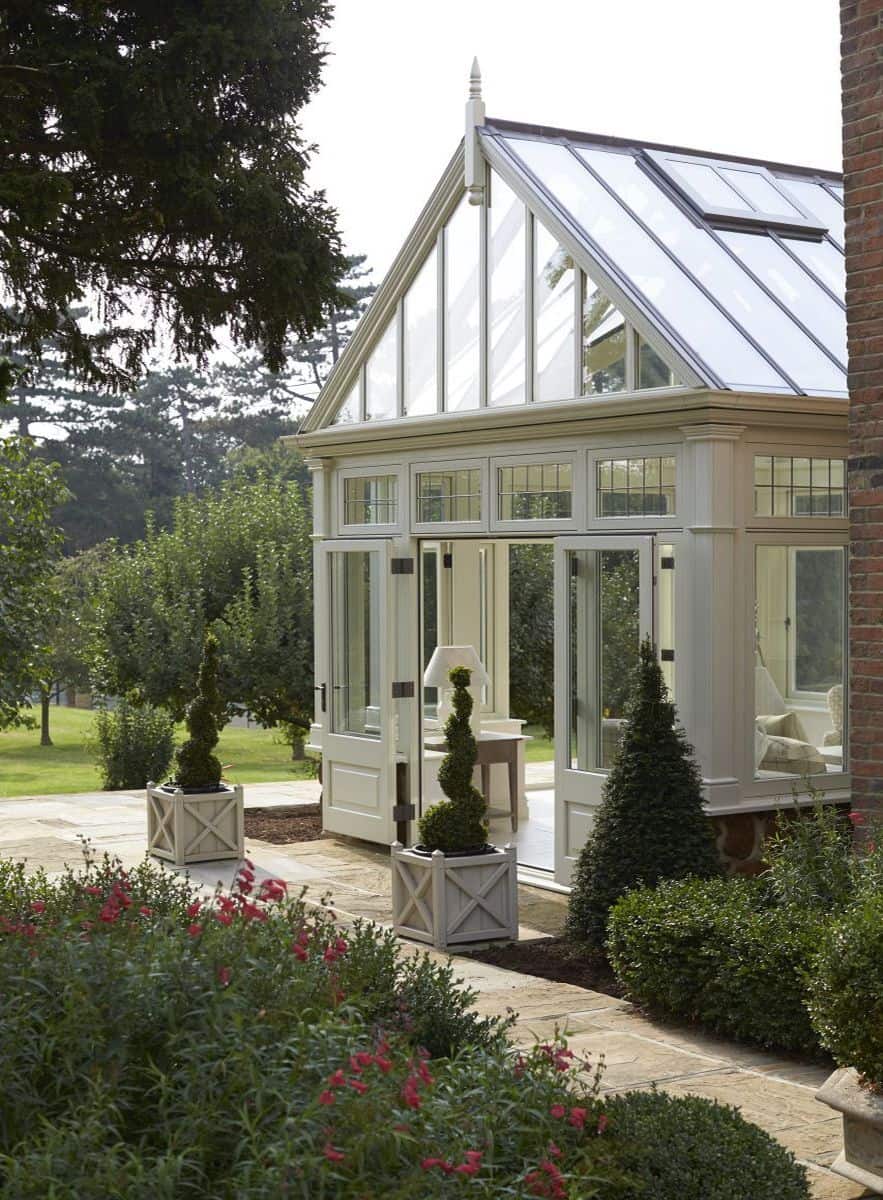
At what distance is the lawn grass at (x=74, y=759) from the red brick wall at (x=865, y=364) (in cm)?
1470

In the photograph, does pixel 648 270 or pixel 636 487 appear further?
pixel 648 270

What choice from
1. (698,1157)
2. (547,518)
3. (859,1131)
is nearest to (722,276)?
(547,518)

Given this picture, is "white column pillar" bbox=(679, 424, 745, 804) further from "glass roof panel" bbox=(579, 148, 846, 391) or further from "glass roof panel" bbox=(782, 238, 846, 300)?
"glass roof panel" bbox=(782, 238, 846, 300)

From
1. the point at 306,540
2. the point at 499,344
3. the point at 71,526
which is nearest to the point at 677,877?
the point at 499,344

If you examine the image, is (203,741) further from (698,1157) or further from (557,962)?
(698,1157)

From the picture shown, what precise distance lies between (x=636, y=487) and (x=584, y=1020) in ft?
11.2

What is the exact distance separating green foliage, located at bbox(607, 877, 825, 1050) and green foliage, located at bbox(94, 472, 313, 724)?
1047cm

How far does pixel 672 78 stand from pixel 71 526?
22.3m

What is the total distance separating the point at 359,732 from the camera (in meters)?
10.8

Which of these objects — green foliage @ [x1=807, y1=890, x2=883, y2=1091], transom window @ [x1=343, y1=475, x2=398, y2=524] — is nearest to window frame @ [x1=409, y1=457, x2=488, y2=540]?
transom window @ [x1=343, y1=475, x2=398, y2=524]

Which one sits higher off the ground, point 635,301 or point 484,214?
point 484,214

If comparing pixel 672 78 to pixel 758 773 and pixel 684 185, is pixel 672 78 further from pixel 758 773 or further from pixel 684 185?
pixel 758 773

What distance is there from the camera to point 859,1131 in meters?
4.37

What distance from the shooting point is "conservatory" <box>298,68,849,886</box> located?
818 centimetres
